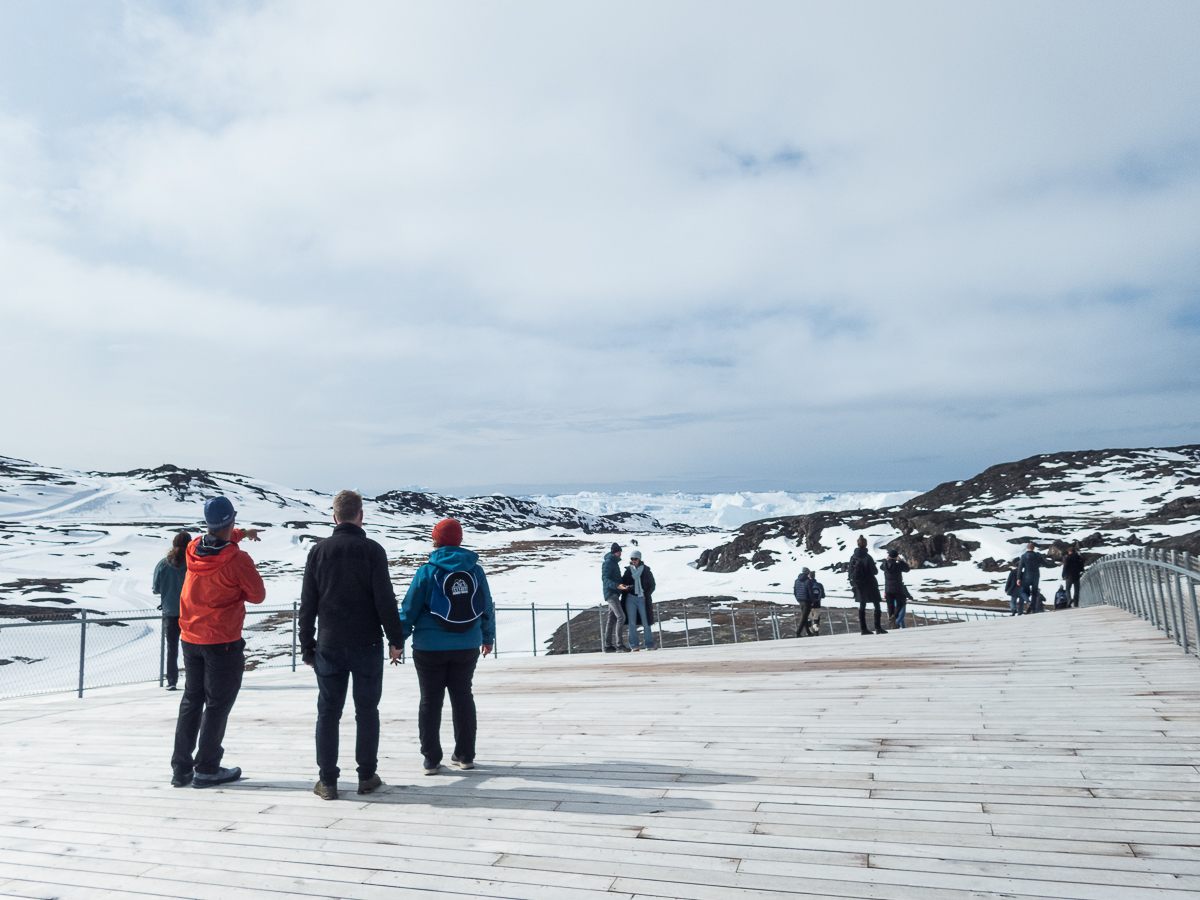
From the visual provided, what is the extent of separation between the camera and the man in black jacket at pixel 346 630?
4789mm

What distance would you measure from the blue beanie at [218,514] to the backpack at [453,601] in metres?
1.60

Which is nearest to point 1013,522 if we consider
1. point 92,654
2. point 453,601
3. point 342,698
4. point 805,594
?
Answer: point 805,594

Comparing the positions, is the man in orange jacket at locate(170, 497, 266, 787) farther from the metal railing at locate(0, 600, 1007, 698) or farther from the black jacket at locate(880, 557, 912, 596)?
the metal railing at locate(0, 600, 1007, 698)

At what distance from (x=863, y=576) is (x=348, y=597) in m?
11.3

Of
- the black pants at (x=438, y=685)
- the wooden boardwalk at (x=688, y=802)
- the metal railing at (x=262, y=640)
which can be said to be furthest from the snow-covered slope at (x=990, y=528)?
the black pants at (x=438, y=685)

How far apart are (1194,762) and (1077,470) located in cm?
12310

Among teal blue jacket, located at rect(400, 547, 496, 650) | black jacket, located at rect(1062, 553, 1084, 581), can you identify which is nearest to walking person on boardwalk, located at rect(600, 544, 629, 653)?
teal blue jacket, located at rect(400, 547, 496, 650)

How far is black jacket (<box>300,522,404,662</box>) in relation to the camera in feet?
15.7

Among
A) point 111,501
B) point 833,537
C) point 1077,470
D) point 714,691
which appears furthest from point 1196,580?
point 111,501

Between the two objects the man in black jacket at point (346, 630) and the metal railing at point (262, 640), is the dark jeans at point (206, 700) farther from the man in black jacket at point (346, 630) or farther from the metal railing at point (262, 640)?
the metal railing at point (262, 640)

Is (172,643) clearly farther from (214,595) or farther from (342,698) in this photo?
(342,698)

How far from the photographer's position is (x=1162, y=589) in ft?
32.2

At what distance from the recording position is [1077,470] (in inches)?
4264

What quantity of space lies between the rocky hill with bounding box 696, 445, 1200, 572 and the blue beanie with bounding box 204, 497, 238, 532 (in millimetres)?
55529
